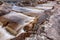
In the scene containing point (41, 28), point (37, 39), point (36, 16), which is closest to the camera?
point (37, 39)

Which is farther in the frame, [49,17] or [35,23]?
[49,17]

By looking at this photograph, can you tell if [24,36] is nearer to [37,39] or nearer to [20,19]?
[37,39]

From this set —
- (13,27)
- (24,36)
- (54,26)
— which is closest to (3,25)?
(13,27)

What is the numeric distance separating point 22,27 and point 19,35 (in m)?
0.08

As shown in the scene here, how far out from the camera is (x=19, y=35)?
67 cm

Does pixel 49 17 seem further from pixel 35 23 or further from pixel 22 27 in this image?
pixel 22 27

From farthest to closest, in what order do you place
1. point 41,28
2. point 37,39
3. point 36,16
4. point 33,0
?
point 33,0 → point 36,16 → point 41,28 → point 37,39

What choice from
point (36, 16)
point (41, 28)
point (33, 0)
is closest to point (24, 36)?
point (41, 28)

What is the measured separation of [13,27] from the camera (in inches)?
29.2

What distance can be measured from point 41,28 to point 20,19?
6.4 inches

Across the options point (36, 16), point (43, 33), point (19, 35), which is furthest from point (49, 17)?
point (19, 35)

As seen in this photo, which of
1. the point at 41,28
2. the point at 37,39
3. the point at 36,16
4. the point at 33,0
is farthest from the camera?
the point at 33,0

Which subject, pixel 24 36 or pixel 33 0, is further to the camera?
pixel 33 0

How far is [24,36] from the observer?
26.9 inches
